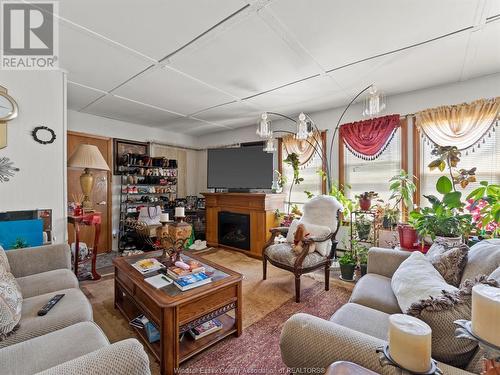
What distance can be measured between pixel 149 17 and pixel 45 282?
2.07 meters

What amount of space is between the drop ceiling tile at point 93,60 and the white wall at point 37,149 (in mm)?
241

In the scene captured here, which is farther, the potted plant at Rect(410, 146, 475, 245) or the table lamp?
the table lamp

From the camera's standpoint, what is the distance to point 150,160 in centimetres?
436

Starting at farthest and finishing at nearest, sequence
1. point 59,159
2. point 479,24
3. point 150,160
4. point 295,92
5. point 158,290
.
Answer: point 150,160
point 295,92
point 59,159
point 479,24
point 158,290

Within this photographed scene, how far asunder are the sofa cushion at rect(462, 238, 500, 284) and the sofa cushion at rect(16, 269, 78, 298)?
257cm

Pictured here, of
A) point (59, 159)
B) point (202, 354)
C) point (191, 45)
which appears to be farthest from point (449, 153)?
point (59, 159)

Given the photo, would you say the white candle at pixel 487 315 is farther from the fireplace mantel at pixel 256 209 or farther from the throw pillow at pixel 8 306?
the fireplace mantel at pixel 256 209

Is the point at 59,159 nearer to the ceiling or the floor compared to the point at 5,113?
nearer to the floor

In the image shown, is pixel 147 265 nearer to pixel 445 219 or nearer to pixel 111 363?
pixel 111 363

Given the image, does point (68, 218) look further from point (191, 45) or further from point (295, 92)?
point (295, 92)

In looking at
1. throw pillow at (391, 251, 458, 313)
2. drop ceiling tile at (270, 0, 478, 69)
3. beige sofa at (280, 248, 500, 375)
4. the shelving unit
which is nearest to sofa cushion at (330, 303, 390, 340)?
beige sofa at (280, 248, 500, 375)

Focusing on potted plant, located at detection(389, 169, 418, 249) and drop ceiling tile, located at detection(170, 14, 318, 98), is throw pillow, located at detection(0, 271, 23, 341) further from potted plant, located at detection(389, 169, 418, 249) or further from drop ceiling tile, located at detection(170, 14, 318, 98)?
potted plant, located at detection(389, 169, 418, 249)

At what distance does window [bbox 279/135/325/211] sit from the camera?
152 inches

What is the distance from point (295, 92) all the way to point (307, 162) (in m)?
1.32
